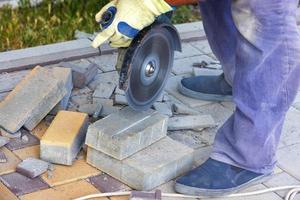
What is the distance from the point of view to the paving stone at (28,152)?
3.32 m

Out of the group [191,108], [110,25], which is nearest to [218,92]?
[191,108]

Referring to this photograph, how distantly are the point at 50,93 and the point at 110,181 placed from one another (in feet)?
2.08

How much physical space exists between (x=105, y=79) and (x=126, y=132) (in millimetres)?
971

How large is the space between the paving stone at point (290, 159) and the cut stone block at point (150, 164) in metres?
0.50

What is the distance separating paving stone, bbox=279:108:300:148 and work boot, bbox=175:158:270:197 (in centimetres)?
48

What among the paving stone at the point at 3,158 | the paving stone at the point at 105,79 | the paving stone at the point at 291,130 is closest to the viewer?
the paving stone at the point at 3,158

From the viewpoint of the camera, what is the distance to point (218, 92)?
156 inches

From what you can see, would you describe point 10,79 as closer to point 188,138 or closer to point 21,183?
point 21,183

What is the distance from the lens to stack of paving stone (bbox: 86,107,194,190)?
3115mm

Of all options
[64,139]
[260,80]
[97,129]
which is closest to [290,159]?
[260,80]

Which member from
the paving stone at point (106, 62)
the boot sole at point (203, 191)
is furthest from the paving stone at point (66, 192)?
the paving stone at point (106, 62)

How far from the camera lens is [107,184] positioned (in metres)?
3.16

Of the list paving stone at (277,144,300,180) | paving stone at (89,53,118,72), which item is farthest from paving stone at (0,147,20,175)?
paving stone at (277,144,300,180)

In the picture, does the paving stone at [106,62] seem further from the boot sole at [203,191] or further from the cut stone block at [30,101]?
the boot sole at [203,191]
